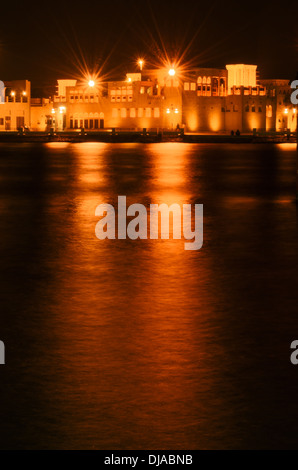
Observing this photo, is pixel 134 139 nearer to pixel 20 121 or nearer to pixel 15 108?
pixel 20 121

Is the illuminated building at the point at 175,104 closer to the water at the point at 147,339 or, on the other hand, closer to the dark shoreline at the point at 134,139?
the dark shoreline at the point at 134,139

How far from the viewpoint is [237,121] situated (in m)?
107

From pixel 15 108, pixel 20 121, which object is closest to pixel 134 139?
pixel 20 121

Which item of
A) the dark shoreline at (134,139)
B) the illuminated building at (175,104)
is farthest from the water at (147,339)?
the illuminated building at (175,104)

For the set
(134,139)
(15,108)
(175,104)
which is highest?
(15,108)

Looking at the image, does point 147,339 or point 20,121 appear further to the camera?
point 20,121

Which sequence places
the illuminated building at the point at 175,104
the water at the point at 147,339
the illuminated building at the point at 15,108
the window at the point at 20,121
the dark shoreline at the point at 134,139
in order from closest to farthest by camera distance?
the water at the point at 147,339
the dark shoreline at the point at 134,139
the illuminated building at the point at 175,104
the illuminated building at the point at 15,108
the window at the point at 20,121

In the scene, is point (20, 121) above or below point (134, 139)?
above

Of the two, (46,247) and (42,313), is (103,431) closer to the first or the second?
(42,313)

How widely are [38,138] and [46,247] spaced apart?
64.4 metres

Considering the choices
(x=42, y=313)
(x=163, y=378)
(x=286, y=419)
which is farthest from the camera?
(x=42, y=313)

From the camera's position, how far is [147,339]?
18.1 ft

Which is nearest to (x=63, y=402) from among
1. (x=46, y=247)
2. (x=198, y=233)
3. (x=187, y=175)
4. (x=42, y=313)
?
(x=42, y=313)

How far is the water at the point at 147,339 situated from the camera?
3.93 meters
